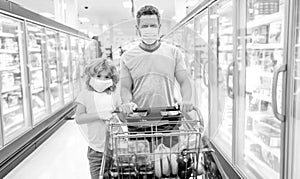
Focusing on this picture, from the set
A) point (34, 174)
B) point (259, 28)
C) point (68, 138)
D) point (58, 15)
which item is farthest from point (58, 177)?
point (58, 15)

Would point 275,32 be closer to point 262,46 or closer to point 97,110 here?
point 262,46

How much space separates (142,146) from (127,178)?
14cm

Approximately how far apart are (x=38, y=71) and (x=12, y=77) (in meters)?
1.20

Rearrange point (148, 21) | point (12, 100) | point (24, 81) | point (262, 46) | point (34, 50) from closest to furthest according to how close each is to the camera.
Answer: point (148, 21), point (262, 46), point (24, 81), point (12, 100), point (34, 50)

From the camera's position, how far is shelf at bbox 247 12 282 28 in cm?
287

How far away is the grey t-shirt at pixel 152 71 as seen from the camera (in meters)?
1.76

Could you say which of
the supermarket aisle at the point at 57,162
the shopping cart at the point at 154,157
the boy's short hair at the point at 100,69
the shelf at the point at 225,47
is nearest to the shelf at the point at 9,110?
the supermarket aisle at the point at 57,162

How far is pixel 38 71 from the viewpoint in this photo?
235 inches

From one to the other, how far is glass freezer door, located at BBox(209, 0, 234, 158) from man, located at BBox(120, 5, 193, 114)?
2122 millimetres

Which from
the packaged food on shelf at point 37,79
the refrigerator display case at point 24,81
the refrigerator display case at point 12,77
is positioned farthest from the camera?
the packaged food on shelf at point 37,79

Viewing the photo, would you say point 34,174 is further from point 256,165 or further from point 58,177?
point 256,165

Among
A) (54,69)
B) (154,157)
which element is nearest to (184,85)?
(154,157)

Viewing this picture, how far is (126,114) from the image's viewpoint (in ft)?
4.60

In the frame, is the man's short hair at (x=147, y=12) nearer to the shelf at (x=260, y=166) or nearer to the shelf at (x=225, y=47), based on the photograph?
the shelf at (x=260, y=166)
